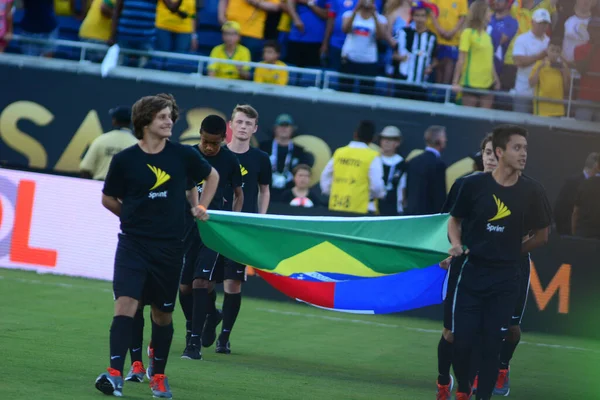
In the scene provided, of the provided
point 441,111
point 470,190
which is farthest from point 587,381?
point 441,111

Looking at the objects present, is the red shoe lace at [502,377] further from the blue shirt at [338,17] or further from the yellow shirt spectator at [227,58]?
the yellow shirt spectator at [227,58]

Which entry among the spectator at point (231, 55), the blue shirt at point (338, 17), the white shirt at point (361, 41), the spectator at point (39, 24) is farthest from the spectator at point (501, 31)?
the spectator at point (39, 24)

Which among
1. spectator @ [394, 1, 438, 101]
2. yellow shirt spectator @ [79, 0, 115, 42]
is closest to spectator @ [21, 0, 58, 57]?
yellow shirt spectator @ [79, 0, 115, 42]

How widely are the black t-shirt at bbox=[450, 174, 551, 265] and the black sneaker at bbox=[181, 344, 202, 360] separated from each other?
309 cm

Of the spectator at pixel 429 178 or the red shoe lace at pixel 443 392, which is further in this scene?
the spectator at pixel 429 178

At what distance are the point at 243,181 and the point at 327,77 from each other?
6692 millimetres

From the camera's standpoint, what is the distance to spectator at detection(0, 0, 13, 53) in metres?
17.7

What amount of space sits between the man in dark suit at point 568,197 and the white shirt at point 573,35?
6.67ft

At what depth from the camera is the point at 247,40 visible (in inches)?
701

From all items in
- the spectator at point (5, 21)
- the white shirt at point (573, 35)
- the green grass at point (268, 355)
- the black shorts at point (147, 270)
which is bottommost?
the green grass at point (268, 355)

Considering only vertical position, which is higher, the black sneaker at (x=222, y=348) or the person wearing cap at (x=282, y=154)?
the person wearing cap at (x=282, y=154)

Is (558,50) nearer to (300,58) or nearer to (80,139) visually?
(300,58)

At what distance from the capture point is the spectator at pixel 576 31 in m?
16.3

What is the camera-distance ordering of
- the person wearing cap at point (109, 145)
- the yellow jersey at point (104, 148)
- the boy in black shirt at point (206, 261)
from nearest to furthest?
the boy in black shirt at point (206, 261)
the person wearing cap at point (109, 145)
the yellow jersey at point (104, 148)
